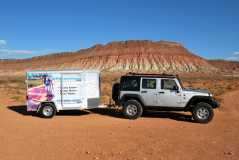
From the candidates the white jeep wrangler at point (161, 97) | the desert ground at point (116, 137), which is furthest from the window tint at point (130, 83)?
the desert ground at point (116, 137)

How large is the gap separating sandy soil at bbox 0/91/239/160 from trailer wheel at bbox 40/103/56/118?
386 mm

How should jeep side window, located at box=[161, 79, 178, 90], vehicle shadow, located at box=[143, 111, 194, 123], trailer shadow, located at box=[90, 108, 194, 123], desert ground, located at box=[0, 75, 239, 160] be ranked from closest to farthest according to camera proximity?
desert ground, located at box=[0, 75, 239, 160] → jeep side window, located at box=[161, 79, 178, 90] → vehicle shadow, located at box=[143, 111, 194, 123] → trailer shadow, located at box=[90, 108, 194, 123]

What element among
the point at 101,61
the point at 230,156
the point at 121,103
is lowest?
the point at 230,156

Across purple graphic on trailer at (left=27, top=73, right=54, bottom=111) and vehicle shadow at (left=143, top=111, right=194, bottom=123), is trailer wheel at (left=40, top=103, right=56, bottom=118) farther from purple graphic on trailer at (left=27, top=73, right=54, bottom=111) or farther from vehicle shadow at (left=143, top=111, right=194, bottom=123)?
vehicle shadow at (left=143, top=111, right=194, bottom=123)

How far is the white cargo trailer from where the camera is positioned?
13.7 metres

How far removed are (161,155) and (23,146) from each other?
3.66 metres

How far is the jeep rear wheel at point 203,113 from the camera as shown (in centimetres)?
1255

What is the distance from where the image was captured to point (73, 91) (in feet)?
45.8

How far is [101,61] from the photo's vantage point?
132 metres

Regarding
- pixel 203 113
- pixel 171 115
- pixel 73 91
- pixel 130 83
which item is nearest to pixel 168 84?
pixel 130 83

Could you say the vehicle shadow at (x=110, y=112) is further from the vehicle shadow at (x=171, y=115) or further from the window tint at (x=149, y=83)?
the window tint at (x=149, y=83)

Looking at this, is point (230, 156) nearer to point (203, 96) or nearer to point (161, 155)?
point (161, 155)

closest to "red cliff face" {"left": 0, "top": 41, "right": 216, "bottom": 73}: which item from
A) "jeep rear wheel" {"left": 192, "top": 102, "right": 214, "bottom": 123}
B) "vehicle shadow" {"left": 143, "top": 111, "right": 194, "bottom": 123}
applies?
"vehicle shadow" {"left": 143, "top": 111, "right": 194, "bottom": 123}

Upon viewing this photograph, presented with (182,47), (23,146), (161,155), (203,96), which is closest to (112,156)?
(161,155)
